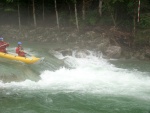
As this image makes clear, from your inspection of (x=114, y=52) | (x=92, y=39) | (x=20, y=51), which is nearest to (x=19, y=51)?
(x=20, y=51)

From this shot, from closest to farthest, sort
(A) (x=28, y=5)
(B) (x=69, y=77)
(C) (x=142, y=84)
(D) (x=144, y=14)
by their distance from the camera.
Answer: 1. (C) (x=142, y=84)
2. (B) (x=69, y=77)
3. (D) (x=144, y=14)
4. (A) (x=28, y=5)

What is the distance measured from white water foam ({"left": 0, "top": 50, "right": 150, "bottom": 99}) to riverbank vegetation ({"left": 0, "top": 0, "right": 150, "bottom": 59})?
436cm

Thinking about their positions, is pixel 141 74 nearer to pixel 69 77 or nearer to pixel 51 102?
pixel 69 77

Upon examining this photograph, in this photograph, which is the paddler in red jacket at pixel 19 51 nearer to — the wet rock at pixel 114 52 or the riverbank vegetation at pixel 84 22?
the wet rock at pixel 114 52

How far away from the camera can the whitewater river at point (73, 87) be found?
8531 mm

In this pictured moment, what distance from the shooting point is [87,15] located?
76.3 ft

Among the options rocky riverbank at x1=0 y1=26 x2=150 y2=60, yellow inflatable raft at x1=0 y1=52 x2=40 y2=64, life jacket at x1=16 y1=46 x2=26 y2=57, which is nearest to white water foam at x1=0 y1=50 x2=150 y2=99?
yellow inflatable raft at x1=0 y1=52 x2=40 y2=64

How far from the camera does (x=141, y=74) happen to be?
42.9 feet

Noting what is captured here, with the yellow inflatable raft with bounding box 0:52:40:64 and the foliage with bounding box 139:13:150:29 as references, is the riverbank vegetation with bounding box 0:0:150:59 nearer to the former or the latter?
the foliage with bounding box 139:13:150:29

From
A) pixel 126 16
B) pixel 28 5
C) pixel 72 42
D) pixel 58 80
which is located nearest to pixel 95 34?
pixel 72 42

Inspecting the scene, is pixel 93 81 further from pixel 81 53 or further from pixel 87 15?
pixel 87 15

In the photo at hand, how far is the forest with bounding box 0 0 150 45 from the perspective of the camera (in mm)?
18219

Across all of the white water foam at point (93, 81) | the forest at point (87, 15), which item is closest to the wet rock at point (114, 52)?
the forest at point (87, 15)

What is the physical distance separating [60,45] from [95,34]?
113 inches
